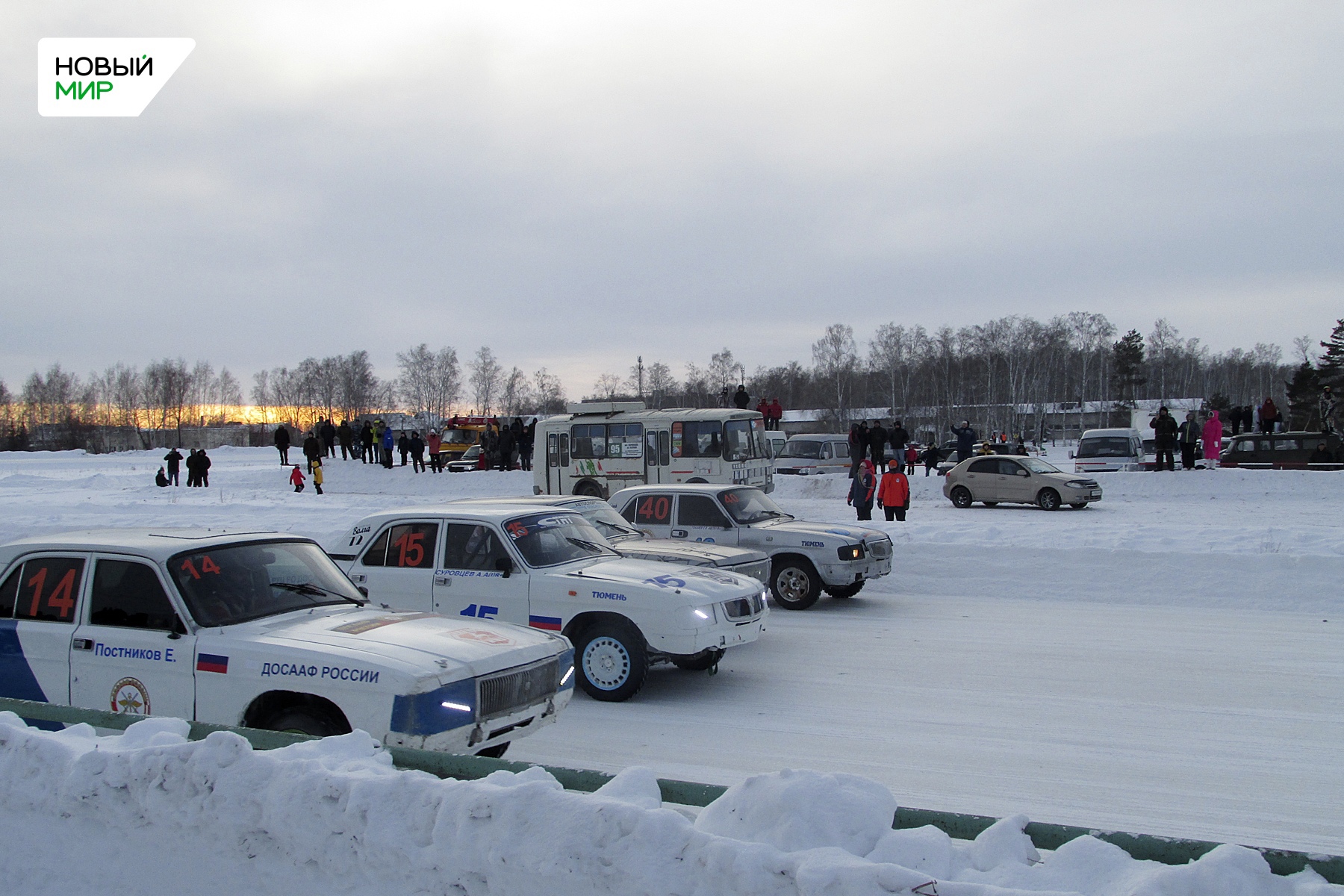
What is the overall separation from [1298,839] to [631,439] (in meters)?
19.2

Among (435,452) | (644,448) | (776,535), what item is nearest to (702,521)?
(776,535)

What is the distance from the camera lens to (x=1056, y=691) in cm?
799

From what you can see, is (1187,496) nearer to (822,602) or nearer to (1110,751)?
(822,602)

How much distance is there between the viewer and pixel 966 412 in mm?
85438

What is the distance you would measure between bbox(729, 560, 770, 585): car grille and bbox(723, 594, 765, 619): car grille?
1913mm

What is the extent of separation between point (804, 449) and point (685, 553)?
82.8 feet

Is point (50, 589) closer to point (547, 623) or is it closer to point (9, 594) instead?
point (9, 594)

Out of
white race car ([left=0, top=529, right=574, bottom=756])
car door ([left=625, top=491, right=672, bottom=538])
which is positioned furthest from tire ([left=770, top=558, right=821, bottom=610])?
white race car ([left=0, top=529, right=574, bottom=756])

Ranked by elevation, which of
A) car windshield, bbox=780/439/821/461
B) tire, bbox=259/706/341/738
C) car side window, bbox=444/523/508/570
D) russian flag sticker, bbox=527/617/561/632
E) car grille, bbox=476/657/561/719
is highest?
car windshield, bbox=780/439/821/461

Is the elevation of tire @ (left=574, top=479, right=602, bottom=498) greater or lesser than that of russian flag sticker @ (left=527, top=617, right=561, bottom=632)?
greater

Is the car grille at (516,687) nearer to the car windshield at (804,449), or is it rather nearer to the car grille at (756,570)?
the car grille at (756,570)

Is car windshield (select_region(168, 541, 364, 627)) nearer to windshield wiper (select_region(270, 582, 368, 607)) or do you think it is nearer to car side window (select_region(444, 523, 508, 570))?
windshield wiper (select_region(270, 582, 368, 607))

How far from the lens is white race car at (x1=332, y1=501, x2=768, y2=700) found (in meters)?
7.64

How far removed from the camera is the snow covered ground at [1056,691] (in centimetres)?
572
